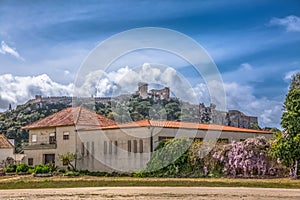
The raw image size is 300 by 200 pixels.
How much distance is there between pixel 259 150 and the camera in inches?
1201

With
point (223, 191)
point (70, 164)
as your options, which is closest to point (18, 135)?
point (70, 164)

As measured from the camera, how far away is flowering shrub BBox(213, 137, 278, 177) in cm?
2973

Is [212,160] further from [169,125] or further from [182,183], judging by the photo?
[169,125]

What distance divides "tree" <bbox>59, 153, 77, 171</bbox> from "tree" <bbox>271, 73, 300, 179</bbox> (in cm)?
1826

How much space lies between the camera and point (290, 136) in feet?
90.3

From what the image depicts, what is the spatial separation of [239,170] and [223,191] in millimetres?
10580

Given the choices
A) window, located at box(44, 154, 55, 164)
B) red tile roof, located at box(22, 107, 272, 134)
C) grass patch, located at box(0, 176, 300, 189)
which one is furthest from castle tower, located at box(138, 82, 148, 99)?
grass patch, located at box(0, 176, 300, 189)

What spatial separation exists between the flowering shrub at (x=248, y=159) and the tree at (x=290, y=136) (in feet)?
4.99

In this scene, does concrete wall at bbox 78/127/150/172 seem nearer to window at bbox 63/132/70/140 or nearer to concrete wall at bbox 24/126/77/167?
concrete wall at bbox 24/126/77/167

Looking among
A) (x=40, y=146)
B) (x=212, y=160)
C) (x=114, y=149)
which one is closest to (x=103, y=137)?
(x=114, y=149)

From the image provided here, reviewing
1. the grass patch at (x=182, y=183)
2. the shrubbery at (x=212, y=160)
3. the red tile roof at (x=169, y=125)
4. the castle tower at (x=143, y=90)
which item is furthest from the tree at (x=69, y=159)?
the grass patch at (x=182, y=183)

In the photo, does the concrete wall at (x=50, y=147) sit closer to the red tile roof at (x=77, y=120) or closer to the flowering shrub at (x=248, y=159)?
the red tile roof at (x=77, y=120)

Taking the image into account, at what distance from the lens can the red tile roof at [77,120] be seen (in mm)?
42844

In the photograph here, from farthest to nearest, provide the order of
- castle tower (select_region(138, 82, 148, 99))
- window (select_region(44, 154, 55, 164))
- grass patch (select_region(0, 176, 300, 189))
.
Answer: window (select_region(44, 154, 55, 164)), castle tower (select_region(138, 82, 148, 99)), grass patch (select_region(0, 176, 300, 189))
